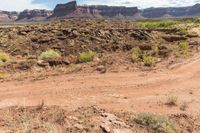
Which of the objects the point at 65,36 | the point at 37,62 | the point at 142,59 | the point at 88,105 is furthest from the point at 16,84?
the point at 65,36

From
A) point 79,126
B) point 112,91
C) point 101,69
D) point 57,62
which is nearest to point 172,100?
point 112,91

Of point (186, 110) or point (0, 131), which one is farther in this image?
point (186, 110)

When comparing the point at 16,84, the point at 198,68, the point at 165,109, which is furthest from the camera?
the point at 198,68

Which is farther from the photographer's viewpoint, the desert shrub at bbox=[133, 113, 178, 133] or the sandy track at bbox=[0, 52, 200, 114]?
the sandy track at bbox=[0, 52, 200, 114]

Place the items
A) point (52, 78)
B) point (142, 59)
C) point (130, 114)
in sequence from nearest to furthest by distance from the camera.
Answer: point (130, 114) → point (52, 78) → point (142, 59)

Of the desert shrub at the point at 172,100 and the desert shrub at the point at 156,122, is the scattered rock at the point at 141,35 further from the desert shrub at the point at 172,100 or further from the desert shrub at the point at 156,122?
the desert shrub at the point at 156,122

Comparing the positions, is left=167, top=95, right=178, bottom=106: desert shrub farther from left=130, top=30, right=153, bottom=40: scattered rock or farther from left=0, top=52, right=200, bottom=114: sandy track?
left=130, top=30, right=153, bottom=40: scattered rock

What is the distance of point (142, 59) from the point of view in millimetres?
20109

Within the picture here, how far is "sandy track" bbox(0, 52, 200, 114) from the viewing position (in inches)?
472

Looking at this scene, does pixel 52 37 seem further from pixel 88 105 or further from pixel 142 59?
pixel 88 105

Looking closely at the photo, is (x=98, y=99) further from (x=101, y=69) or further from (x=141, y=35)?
(x=141, y=35)

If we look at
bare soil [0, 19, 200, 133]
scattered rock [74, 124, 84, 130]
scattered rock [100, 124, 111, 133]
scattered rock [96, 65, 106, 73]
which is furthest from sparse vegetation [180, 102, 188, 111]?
scattered rock [96, 65, 106, 73]

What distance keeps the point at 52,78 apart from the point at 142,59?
652 cm

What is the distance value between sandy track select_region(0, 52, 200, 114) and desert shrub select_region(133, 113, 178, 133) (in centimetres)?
104
